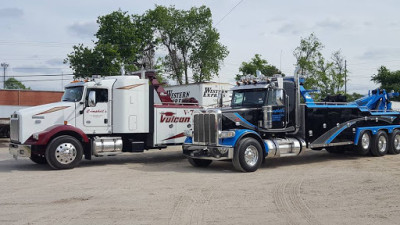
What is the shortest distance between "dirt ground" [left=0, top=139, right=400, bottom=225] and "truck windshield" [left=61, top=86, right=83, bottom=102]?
7.48ft

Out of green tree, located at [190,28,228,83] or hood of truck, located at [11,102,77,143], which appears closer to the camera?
A: hood of truck, located at [11,102,77,143]

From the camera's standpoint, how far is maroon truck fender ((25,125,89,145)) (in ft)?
42.0

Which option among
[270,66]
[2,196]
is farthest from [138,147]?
[270,66]

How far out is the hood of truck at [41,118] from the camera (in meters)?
13.1

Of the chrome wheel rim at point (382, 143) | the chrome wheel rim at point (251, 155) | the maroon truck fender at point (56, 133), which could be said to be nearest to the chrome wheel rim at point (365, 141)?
the chrome wheel rim at point (382, 143)

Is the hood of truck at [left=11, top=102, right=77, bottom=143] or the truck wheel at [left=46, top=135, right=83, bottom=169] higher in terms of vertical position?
the hood of truck at [left=11, top=102, right=77, bottom=143]

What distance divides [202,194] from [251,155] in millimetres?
3751

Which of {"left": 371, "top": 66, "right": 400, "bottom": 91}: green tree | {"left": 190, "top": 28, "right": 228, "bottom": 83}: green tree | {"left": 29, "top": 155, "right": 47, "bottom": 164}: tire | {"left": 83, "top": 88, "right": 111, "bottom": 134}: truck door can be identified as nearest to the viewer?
{"left": 83, "top": 88, "right": 111, "bottom": 134}: truck door

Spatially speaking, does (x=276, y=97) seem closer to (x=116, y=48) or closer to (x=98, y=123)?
(x=98, y=123)

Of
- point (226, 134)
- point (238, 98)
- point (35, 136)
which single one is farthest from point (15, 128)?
point (238, 98)

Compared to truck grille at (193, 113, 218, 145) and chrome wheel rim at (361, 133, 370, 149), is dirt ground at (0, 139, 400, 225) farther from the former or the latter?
chrome wheel rim at (361, 133, 370, 149)

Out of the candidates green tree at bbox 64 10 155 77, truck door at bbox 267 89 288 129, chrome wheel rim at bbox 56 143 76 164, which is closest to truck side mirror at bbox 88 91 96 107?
chrome wheel rim at bbox 56 143 76 164

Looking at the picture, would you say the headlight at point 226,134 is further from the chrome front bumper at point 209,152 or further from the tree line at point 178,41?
the tree line at point 178,41

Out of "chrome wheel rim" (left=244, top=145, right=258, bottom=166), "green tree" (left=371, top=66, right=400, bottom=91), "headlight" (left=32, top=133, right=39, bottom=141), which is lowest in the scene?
"chrome wheel rim" (left=244, top=145, right=258, bottom=166)
